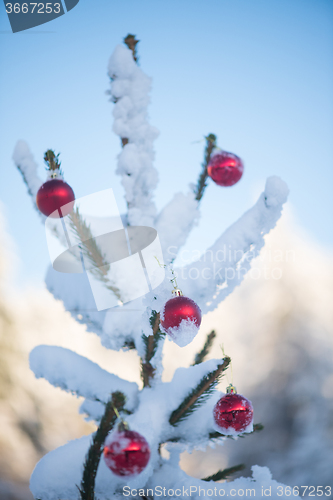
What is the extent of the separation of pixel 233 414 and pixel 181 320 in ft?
1.30

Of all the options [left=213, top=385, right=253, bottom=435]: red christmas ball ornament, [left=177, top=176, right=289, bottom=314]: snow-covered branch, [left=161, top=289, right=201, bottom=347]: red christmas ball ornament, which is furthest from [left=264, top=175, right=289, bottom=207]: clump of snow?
[left=213, top=385, right=253, bottom=435]: red christmas ball ornament

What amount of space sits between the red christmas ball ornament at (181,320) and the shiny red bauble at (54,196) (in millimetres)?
416

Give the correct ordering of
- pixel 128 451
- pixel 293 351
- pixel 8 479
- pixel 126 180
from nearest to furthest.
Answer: pixel 128 451 < pixel 126 180 < pixel 8 479 < pixel 293 351

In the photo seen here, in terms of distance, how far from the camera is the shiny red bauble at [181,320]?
0.61 m

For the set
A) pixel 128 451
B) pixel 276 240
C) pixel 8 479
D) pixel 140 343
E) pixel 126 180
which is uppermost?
pixel 276 240

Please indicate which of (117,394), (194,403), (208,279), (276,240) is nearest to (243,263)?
A: (208,279)

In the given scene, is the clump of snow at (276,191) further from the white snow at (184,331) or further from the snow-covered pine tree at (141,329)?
the white snow at (184,331)

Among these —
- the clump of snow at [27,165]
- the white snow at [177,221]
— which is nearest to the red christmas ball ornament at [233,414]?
the white snow at [177,221]

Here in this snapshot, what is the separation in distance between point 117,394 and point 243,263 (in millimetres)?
661

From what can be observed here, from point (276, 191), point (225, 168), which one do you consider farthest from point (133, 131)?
point (276, 191)

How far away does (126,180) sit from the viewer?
3.41ft

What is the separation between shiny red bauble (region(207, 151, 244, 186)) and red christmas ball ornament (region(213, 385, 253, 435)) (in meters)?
0.72

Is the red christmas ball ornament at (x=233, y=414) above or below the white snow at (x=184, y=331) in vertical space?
below

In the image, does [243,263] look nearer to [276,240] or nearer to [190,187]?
[190,187]
